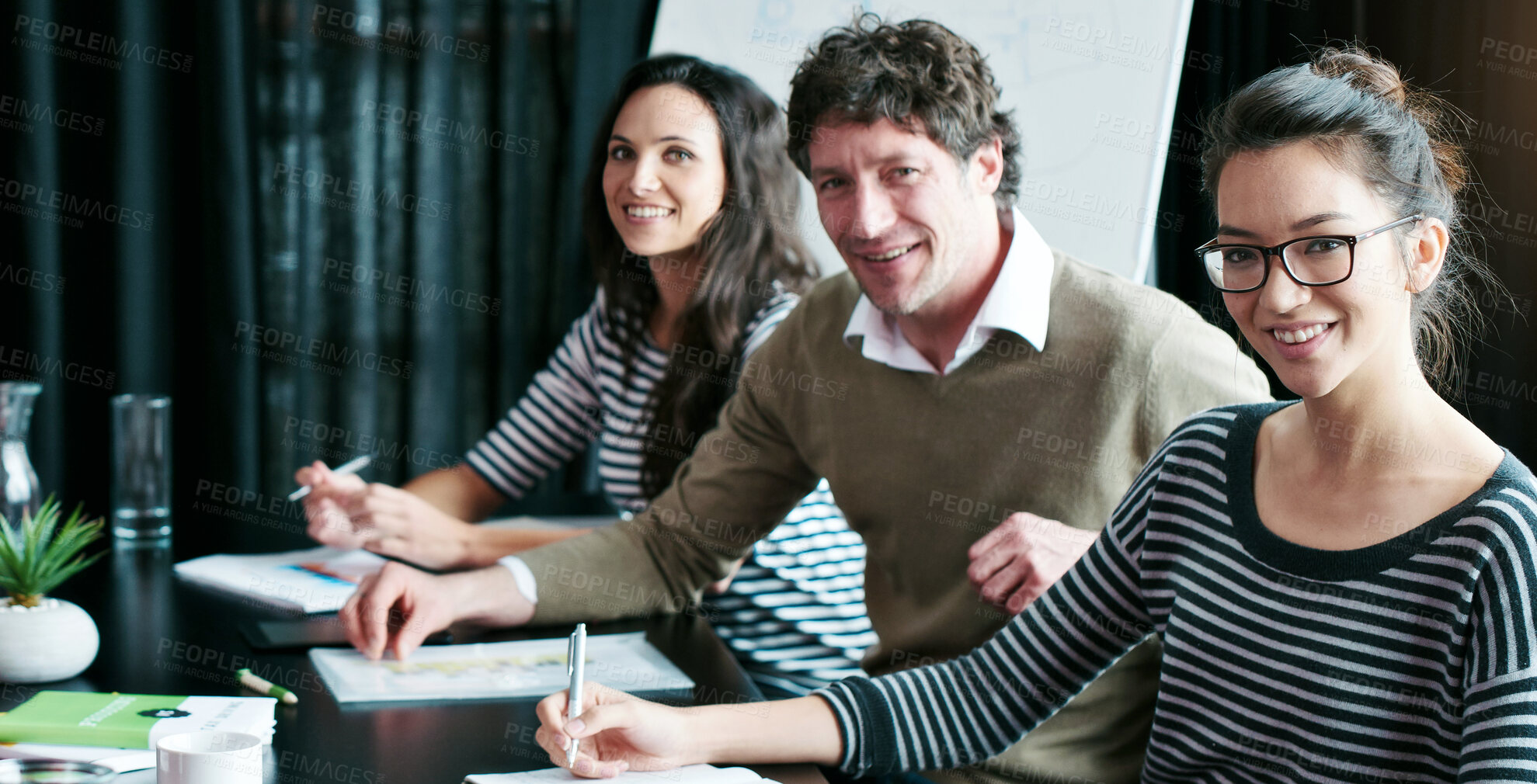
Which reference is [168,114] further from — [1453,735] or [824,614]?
[1453,735]

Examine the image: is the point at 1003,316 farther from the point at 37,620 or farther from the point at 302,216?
the point at 302,216

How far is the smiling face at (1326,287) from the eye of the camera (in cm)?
89

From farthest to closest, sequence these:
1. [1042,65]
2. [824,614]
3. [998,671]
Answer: [1042,65] → [824,614] → [998,671]

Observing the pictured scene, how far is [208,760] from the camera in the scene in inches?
31.5

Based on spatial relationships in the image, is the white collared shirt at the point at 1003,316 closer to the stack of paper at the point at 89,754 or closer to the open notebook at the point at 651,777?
the open notebook at the point at 651,777

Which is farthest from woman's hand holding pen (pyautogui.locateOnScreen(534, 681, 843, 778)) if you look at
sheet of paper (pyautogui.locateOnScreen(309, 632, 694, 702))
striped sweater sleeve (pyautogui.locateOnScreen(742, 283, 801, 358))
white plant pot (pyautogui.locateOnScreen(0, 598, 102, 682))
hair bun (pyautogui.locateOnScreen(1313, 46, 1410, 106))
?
striped sweater sleeve (pyautogui.locateOnScreen(742, 283, 801, 358))

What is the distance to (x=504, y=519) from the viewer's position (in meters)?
1.95

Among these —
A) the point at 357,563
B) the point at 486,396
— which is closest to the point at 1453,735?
the point at 357,563

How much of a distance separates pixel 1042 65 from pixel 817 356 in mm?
902

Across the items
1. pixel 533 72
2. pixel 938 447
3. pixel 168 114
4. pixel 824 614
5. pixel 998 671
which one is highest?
pixel 533 72

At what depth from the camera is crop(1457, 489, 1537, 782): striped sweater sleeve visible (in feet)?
2.57

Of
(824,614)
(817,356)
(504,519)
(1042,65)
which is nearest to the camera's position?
(817,356)

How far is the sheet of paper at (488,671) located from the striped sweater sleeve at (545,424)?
0.86 meters

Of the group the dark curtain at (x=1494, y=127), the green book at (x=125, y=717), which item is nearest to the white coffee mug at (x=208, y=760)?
the green book at (x=125, y=717)
